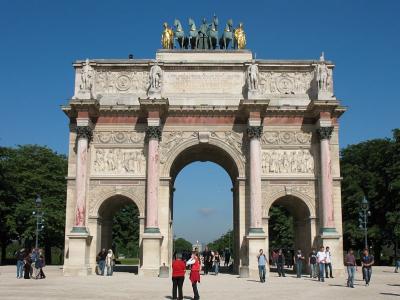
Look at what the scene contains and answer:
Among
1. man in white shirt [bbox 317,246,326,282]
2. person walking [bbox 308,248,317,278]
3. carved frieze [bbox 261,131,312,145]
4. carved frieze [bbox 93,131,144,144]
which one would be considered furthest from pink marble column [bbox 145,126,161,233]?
man in white shirt [bbox 317,246,326,282]

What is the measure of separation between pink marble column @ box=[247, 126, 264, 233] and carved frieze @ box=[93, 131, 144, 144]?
21.6 feet

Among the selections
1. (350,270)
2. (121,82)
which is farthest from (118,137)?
(350,270)

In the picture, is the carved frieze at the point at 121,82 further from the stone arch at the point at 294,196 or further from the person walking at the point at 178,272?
the person walking at the point at 178,272

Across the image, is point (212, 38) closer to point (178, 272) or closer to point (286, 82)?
point (286, 82)

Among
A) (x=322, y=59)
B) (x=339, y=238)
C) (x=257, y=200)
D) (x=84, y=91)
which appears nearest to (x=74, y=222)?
(x=84, y=91)

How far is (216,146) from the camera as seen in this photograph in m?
31.9

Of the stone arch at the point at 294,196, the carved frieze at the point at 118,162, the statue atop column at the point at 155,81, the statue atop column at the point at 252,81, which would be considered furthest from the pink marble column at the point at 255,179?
the carved frieze at the point at 118,162

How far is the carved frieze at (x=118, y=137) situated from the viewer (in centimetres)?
3196

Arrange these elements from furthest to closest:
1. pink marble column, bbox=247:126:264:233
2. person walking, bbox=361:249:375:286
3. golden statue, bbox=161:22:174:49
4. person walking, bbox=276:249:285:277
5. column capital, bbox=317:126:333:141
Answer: golden statue, bbox=161:22:174:49 < column capital, bbox=317:126:333:141 < pink marble column, bbox=247:126:264:233 < person walking, bbox=276:249:285:277 < person walking, bbox=361:249:375:286

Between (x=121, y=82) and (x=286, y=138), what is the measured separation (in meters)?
10.6

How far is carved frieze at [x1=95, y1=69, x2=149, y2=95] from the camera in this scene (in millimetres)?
32625

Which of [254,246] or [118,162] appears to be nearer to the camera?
[254,246]

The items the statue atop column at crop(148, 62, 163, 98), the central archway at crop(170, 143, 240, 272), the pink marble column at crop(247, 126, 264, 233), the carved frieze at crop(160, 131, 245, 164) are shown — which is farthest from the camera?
the central archway at crop(170, 143, 240, 272)

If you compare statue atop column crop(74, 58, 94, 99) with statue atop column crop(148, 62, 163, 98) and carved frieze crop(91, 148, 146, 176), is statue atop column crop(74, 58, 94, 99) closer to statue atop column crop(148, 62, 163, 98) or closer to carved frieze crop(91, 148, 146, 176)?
carved frieze crop(91, 148, 146, 176)
